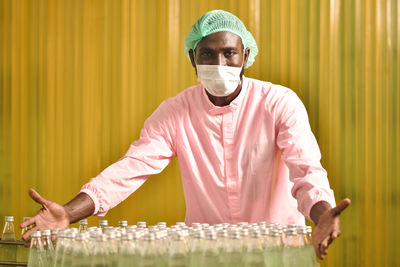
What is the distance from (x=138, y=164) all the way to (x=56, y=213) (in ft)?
1.89

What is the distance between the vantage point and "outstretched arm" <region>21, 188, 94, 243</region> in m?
2.07

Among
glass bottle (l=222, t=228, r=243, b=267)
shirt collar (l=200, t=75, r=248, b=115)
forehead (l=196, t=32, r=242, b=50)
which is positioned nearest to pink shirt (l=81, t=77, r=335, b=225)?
shirt collar (l=200, t=75, r=248, b=115)

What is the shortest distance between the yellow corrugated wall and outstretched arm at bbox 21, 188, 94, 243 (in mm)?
2028

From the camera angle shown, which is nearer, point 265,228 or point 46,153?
point 265,228

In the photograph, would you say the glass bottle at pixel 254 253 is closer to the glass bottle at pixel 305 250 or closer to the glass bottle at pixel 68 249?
the glass bottle at pixel 305 250

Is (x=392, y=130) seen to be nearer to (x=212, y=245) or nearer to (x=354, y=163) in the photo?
(x=354, y=163)

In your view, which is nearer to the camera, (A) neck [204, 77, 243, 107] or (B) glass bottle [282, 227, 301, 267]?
(B) glass bottle [282, 227, 301, 267]

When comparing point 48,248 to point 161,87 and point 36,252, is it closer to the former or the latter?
point 36,252

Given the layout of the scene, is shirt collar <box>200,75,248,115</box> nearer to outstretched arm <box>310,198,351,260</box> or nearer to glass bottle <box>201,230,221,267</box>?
outstretched arm <box>310,198,351,260</box>

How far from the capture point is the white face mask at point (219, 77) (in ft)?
8.33

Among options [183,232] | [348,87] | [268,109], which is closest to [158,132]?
[268,109]

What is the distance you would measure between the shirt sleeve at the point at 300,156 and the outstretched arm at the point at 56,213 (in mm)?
871

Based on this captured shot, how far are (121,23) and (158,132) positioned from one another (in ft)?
6.42

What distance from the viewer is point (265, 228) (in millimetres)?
1782
